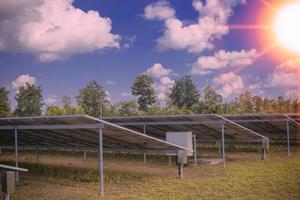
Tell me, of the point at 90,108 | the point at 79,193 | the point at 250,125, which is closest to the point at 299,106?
the point at 90,108

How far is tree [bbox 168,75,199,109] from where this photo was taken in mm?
63969

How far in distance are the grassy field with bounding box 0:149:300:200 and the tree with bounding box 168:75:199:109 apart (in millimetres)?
43926

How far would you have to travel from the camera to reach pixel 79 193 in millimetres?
12469

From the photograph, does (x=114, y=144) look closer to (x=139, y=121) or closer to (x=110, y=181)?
(x=110, y=181)

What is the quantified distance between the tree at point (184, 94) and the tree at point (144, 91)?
5.55 meters

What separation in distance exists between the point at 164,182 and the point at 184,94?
50.9m

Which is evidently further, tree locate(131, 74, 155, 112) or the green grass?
tree locate(131, 74, 155, 112)

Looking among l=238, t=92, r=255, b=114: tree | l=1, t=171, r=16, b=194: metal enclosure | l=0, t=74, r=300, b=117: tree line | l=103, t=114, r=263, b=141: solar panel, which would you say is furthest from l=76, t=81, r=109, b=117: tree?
l=1, t=171, r=16, b=194: metal enclosure

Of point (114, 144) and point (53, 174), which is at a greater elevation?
point (114, 144)

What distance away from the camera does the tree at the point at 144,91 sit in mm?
60000

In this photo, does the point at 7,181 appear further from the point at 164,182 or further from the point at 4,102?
the point at 4,102

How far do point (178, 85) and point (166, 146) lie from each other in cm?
5066

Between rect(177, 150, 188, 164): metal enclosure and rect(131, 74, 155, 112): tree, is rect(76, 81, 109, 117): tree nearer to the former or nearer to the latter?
rect(131, 74, 155, 112): tree

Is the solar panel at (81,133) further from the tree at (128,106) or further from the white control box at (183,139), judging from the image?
the tree at (128,106)
